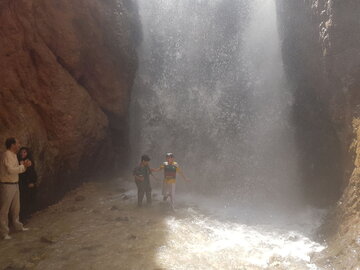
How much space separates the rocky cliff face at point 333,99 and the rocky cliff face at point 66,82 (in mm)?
6303

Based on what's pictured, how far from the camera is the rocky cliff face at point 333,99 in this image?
20.9 feet

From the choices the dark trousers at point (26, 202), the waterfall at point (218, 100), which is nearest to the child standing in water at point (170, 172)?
the waterfall at point (218, 100)

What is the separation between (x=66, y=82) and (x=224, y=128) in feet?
17.9

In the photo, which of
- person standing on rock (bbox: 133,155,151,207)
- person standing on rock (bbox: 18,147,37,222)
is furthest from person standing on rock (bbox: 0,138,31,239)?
person standing on rock (bbox: 133,155,151,207)

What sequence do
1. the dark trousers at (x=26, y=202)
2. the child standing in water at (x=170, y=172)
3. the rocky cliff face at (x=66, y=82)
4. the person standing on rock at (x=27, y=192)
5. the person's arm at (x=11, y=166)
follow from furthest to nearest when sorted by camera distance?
the child standing in water at (x=170, y=172) → the rocky cliff face at (x=66, y=82) → the dark trousers at (x=26, y=202) → the person standing on rock at (x=27, y=192) → the person's arm at (x=11, y=166)

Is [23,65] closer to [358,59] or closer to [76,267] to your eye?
[76,267]

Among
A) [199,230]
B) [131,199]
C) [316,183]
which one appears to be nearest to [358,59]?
[316,183]

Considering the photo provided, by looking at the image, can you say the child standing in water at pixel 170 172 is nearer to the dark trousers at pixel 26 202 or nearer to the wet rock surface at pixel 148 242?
the wet rock surface at pixel 148 242

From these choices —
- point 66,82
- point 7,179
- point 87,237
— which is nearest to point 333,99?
point 87,237

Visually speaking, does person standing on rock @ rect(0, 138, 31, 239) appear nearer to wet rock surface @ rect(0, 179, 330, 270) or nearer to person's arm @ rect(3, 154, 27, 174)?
person's arm @ rect(3, 154, 27, 174)

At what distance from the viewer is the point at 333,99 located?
811cm

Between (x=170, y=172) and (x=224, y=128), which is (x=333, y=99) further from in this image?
(x=170, y=172)

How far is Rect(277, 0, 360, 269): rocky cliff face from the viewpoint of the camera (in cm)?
638

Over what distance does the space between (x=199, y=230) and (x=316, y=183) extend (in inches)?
151
